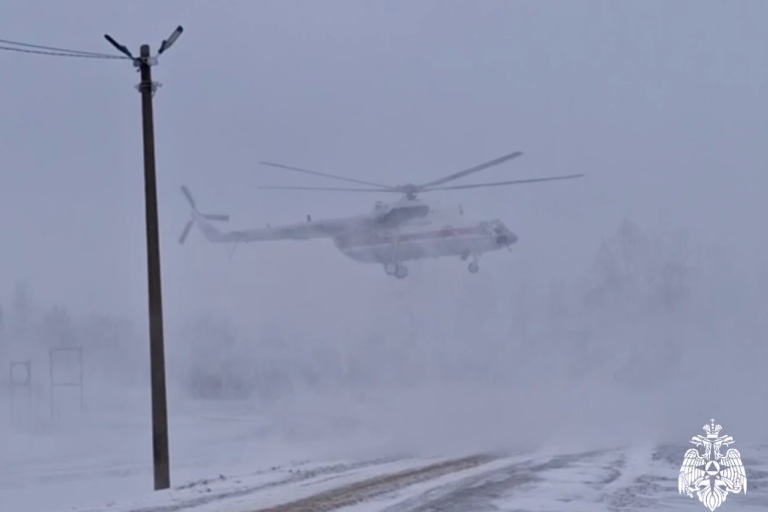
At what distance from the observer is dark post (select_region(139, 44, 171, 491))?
1811 cm

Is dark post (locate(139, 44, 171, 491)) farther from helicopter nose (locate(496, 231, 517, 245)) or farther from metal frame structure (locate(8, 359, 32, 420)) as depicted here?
metal frame structure (locate(8, 359, 32, 420))

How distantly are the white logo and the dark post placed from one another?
822cm

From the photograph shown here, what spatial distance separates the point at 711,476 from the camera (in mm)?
15484

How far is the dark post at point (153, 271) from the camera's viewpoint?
18.1 meters

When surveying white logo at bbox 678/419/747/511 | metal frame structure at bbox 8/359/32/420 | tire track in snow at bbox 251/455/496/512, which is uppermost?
metal frame structure at bbox 8/359/32/420

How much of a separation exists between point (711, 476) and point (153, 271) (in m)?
9.36

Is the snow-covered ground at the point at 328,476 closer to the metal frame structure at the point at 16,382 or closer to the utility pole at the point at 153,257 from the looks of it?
→ the utility pole at the point at 153,257

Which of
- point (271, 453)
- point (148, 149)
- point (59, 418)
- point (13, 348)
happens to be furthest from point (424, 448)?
point (13, 348)

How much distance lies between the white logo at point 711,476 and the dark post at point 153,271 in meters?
8.22

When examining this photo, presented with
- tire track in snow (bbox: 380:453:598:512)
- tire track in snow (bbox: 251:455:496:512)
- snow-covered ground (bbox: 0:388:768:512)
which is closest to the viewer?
tire track in snow (bbox: 380:453:598:512)

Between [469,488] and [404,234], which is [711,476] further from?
[404,234]

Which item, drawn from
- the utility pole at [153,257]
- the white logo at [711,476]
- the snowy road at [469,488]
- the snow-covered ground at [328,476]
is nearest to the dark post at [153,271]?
the utility pole at [153,257]

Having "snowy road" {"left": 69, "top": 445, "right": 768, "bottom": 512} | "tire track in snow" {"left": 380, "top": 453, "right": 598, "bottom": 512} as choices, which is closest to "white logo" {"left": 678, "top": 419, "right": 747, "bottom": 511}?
"snowy road" {"left": 69, "top": 445, "right": 768, "bottom": 512}

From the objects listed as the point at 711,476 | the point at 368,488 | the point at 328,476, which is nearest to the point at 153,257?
the point at 328,476
